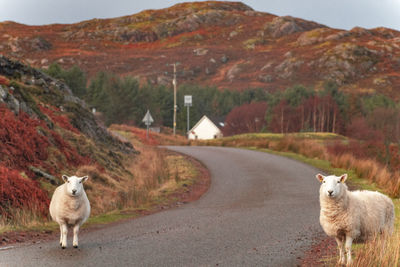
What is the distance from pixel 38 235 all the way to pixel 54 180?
5031mm

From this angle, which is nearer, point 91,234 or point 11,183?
point 91,234

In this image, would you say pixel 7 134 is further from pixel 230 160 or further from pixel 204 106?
pixel 204 106

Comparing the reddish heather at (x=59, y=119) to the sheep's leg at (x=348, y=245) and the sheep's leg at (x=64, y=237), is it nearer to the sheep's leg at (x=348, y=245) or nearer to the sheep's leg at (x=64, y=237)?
the sheep's leg at (x=64, y=237)

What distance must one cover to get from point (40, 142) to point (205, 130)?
99.3m

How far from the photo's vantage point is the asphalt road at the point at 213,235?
8430mm

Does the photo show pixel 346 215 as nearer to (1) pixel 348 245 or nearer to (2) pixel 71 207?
(1) pixel 348 245

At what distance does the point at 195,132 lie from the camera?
11744 cm

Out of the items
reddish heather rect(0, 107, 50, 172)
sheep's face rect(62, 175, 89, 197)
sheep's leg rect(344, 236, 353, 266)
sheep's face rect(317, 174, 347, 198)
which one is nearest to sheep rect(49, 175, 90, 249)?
sheep's face rect(62, 175, 89, 197)

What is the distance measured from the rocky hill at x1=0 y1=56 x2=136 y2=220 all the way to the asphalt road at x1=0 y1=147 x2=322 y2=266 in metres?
3.12

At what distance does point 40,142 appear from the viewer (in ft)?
58.0

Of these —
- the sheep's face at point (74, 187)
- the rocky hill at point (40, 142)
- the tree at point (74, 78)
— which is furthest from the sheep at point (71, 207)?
the tree at point (74, 78)

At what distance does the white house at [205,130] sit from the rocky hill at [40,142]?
86.9m

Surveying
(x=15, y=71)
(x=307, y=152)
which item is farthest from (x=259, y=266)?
(x=307, y=152)

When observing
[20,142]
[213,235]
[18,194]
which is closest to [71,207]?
[213,235]
